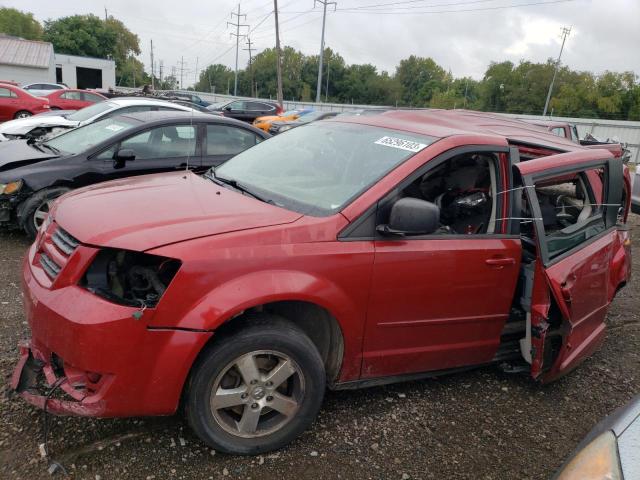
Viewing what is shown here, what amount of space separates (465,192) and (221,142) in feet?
13.1

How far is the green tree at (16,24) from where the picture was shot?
86.9m

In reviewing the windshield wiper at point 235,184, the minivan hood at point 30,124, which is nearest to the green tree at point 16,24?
the minivan hood at point 30,124

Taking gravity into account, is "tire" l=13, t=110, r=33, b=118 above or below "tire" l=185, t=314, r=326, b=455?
above

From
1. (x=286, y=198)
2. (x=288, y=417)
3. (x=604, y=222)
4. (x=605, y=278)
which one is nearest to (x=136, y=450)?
(x=288, y=417)

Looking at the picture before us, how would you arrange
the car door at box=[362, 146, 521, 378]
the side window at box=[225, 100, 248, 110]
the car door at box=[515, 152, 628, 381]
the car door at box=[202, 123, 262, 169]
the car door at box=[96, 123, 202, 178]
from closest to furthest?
the car door at box=[362, 146, 521, 378] → the car door at box=[515, 152, 628, 381] → the car door at box=[96, 123, 202, 178] → the car door at box=[202, 123, 262, 169] → the side window at box=[225, 100, 248, 110]

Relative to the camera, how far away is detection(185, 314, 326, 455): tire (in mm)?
2451

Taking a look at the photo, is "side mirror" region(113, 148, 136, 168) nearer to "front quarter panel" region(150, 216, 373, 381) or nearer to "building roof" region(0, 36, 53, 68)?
"front quarter panel" region(150, 216, 373, 381)

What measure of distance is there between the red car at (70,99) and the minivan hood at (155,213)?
56.9ft

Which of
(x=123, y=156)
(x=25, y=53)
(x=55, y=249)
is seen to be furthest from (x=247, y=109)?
(x=25, y=53)

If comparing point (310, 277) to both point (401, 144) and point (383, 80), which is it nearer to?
point (401, 144)

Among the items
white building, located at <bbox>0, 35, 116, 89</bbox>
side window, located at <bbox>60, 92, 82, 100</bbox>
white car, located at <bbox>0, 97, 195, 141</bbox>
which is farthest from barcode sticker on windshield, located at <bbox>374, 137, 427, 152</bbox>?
white building, located at <bbox>0, 35, 116, 89</bbox>

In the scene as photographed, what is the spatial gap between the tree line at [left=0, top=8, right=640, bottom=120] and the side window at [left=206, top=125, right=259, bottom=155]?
62847 mm

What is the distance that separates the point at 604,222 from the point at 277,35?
3228 centimetres

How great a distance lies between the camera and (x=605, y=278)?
3.62 meters
